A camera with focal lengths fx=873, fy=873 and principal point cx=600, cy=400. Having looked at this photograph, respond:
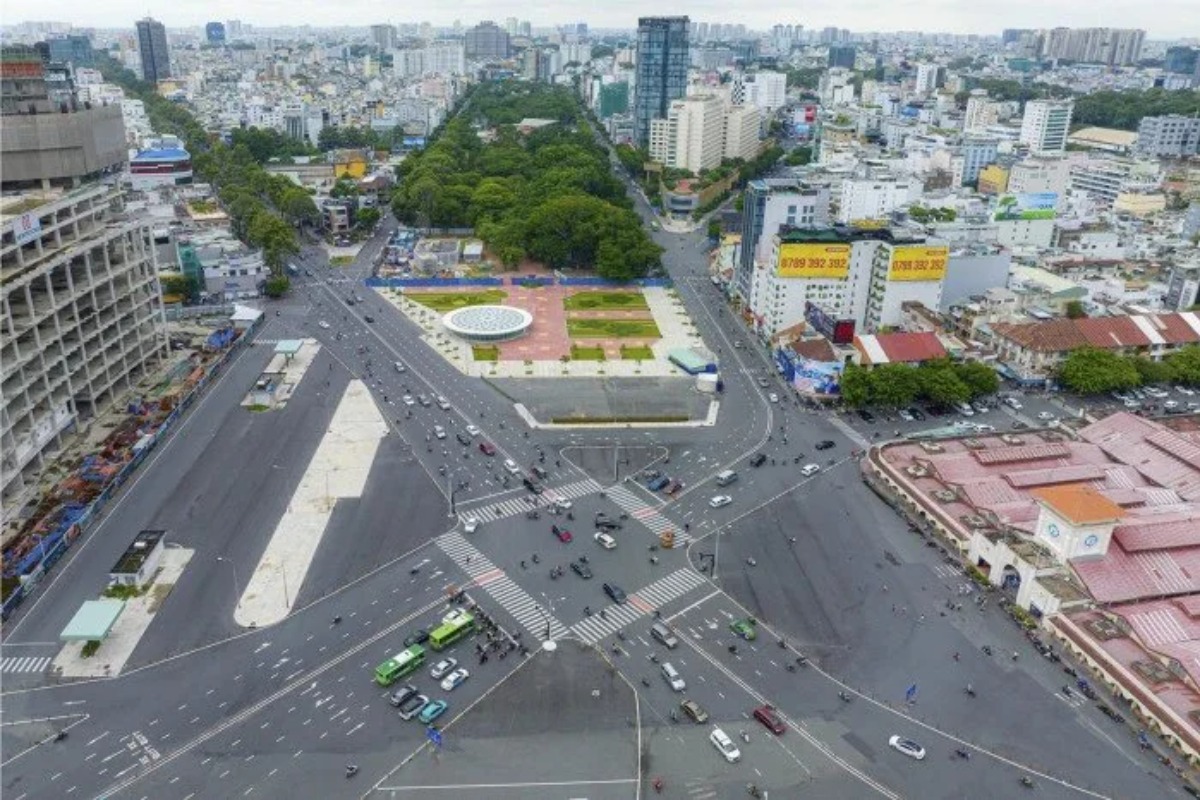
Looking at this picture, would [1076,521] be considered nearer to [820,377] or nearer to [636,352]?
[820,377]

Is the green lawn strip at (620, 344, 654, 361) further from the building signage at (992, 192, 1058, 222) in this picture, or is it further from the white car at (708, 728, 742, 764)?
the building signage at (992, 192, 1058, 222)

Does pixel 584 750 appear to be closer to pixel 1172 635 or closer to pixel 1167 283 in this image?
pixel 1172 635

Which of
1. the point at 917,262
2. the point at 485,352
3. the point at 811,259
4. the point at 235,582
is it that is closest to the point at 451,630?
the point at 235,582

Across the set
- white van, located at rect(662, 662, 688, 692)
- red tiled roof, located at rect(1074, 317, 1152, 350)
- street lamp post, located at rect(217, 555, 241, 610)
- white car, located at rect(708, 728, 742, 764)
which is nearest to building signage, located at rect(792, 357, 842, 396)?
red tiled roof, located at rect(1074, 317, 1152, 350)

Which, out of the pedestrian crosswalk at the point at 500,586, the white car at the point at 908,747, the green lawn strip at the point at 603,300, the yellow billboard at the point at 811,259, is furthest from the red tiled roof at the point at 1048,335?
the pedestrian crosswalk at the point at 500,586

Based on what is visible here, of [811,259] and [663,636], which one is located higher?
[811,259]

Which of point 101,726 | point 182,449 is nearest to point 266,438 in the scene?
point 182,449

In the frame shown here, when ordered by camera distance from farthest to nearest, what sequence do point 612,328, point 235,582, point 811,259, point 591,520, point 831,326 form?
1. point 612,328
2. point 811,259
3. point 831,326
4. point 591,520
5. point 235,582
